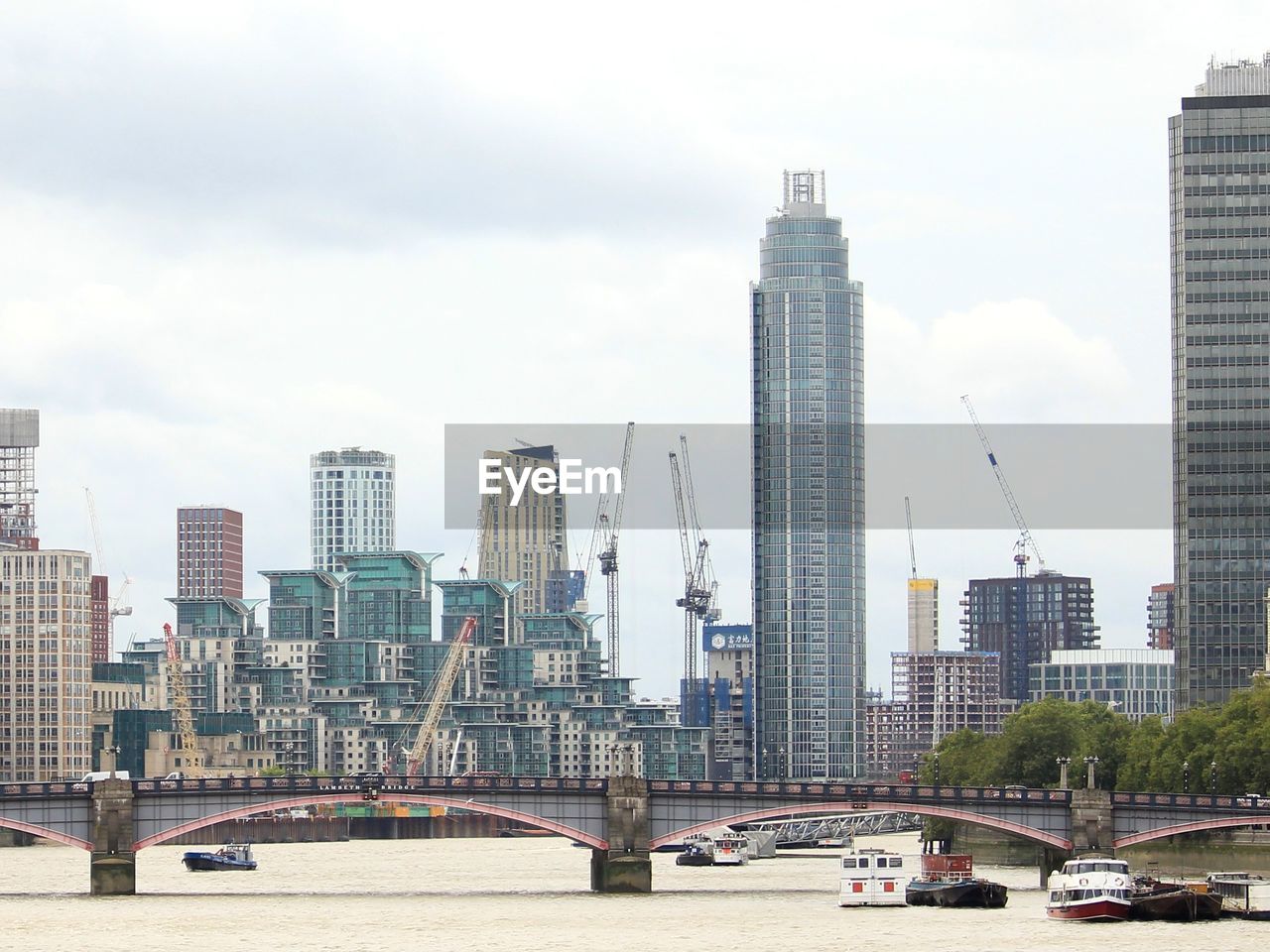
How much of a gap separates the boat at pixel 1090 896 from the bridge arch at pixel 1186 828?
1863 centimetres

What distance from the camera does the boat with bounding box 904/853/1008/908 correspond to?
16112 cm

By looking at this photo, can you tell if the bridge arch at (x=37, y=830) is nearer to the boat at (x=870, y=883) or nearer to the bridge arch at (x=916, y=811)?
the bridge arch at (x=916, y=811)

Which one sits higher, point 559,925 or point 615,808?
point 615,808

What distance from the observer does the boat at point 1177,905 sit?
478 feet

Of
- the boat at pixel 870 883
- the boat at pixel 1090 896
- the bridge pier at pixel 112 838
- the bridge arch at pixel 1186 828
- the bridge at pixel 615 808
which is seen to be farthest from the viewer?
the bridge at pixel 615 808

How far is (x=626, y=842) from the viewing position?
175625mm

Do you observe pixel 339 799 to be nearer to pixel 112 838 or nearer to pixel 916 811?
pixel 112 838

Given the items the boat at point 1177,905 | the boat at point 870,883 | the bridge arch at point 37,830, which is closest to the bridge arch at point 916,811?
the boat at point 870,883

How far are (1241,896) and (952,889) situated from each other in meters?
18.7

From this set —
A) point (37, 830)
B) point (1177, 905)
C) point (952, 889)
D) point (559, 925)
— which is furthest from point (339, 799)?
point (1177, 905)

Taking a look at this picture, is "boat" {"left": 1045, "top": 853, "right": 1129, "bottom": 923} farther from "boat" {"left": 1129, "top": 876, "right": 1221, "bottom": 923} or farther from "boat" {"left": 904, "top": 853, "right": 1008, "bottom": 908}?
"boat" {"left": 904, "top": 853, "right": 1008, "bottom": 908}

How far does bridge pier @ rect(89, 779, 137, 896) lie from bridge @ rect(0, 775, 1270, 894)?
57mm

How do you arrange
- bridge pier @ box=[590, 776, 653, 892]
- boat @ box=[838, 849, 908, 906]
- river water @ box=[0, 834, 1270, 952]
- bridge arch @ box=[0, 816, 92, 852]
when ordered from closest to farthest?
river water @ box=[0, 834, 1270, 952] → boat @ box=[838, 849, 908, 906] → bridge arch @ box=[0, 816, 92, 852] → bridge pier @ box=[590, 776, 653, 892]

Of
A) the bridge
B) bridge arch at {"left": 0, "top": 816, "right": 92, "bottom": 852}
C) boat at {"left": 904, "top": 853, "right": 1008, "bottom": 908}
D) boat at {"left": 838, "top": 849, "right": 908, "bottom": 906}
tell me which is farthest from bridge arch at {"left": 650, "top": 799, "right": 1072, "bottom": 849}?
bridge arch at {"left": 0, "top": 816, "right": 92, "bottom": 852}
